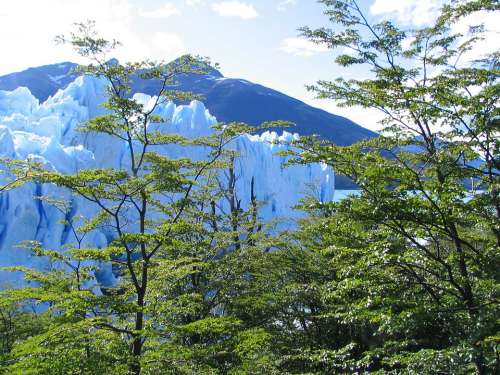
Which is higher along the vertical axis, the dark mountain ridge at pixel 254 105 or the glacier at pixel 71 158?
the dark mountain ridge at pixel 254 105

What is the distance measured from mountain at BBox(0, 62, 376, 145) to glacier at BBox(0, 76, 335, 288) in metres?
53.2

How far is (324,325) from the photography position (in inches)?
415

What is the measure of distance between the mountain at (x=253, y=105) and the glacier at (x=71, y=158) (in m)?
53.2

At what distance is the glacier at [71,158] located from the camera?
22828 mm

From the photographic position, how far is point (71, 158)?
86.0ft

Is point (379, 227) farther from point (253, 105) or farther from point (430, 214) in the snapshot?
point (253, 105)

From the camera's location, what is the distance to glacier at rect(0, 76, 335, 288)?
22.8 metres

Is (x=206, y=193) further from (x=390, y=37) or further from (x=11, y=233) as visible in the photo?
A: (x=11, y=233)

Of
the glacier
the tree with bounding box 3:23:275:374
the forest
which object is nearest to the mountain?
the glacier

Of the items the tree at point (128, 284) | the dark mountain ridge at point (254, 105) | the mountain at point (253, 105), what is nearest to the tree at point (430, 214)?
the tree at point (128, 284)

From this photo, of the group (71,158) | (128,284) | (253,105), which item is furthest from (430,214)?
(253,105)

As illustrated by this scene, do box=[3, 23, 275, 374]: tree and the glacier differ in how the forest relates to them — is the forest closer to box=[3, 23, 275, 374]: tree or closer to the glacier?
box=[3, 23, 275, 374]: tree

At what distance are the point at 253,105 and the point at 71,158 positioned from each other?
265 feet

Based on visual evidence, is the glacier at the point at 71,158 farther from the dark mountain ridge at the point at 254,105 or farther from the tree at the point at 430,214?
the dark mountain ridge at the point at 254,105
